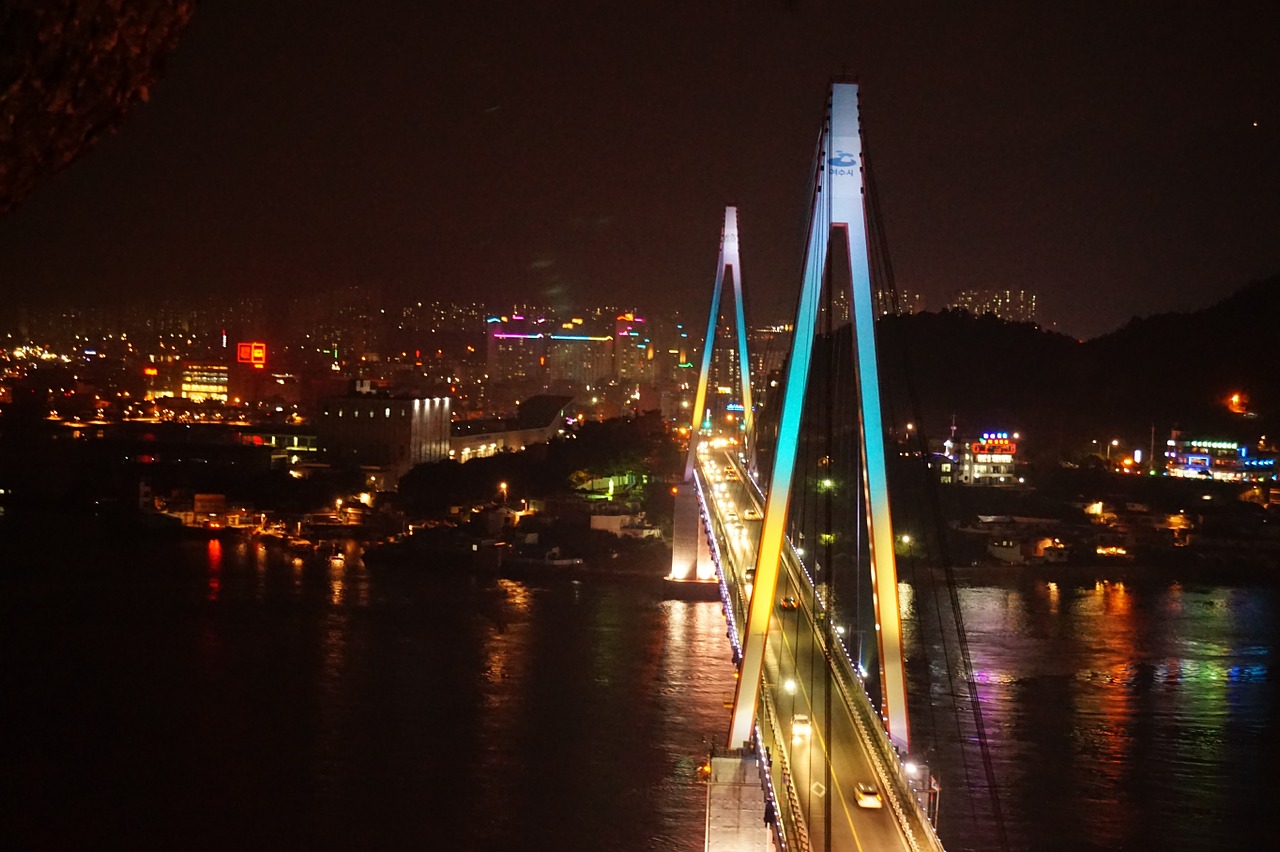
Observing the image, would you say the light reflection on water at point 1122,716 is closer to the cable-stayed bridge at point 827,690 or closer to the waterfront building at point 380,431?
the cable-stayed bridge at point 827,690

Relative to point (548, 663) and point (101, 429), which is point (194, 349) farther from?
point (548, 663)

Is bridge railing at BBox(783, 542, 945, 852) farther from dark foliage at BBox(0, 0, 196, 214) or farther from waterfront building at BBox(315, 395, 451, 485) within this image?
waterfront building at BBox(315, 395, 451, 485)

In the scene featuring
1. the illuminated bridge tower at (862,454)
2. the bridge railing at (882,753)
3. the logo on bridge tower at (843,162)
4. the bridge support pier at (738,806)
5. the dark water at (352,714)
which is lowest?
the dark water at (352,714)

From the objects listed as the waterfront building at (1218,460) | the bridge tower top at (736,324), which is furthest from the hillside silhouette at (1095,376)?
the bridge tower top at (736,324)

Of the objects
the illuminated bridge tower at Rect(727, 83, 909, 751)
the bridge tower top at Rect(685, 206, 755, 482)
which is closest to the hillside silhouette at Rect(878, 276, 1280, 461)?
the bridge tower top at Rect(685, 206, 755, 482)

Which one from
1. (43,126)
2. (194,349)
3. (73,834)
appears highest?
(194,349)

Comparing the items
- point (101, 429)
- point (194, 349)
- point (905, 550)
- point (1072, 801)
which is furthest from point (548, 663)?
point (194, 349)

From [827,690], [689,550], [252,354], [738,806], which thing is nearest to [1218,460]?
[689,550]
